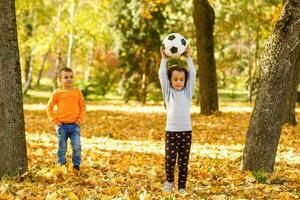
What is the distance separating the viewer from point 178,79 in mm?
6719

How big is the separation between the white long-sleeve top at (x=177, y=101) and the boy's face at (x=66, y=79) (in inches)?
77.4

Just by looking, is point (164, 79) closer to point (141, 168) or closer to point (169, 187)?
point (169, 187)

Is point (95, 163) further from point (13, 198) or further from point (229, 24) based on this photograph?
point (229, 24)

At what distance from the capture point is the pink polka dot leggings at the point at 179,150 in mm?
Result: 6777

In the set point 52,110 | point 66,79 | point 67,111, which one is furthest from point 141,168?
point 66,79

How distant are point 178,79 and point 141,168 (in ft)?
9.29

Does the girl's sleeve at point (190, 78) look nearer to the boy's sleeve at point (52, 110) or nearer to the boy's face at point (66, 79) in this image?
the boy's face at point (66, 79)

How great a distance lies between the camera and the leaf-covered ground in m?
6.99

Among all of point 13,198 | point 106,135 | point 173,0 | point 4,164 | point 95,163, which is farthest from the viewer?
point 173,0

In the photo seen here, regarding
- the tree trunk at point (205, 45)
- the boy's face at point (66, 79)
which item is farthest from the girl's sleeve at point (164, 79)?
the tree trunk at point (205, 45)

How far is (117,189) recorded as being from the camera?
7160 mm

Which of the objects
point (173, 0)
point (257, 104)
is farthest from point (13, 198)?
point (173, 0)

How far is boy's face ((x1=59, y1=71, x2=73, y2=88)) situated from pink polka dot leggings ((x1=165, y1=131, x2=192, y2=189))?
220 cm

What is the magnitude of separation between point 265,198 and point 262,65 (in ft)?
7.41
